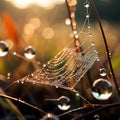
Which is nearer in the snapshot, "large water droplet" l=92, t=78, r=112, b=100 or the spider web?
"large water droplet" l=92, t=78, r=112, b=100

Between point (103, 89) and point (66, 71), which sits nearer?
point (103, 89)

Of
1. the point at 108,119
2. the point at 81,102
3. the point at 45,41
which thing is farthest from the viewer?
the point at 45,41

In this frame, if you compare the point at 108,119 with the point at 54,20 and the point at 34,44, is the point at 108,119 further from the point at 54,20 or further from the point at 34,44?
the point at 54,20

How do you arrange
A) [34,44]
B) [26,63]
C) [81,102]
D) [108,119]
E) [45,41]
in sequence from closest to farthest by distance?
[108,119]
[81,102]
[26,63]
[34,44]
[45,41]

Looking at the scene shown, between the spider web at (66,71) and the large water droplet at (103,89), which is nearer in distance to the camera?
the large water droplet at (103,89)

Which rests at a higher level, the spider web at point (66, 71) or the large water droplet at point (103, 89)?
the spider web at point (66, 71)

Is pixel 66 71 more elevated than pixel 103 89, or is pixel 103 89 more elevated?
pixel 66 71

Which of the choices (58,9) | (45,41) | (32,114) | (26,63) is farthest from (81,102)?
(58,9)

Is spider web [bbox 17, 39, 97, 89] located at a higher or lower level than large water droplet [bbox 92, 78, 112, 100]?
higher
